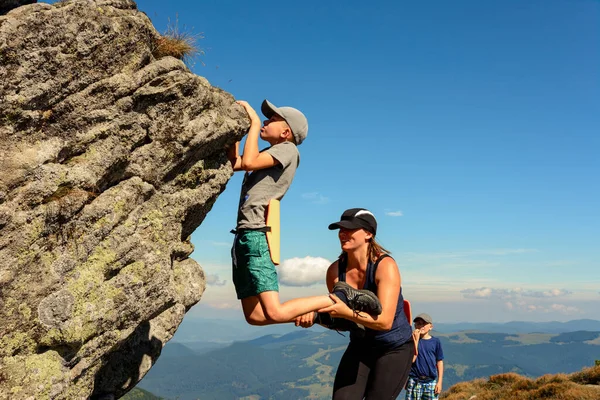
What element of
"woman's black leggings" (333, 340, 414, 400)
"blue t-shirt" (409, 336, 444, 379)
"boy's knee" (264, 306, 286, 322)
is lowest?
"blue t-shirt" (409, 336, 444, 379)

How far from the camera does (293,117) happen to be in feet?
27.9

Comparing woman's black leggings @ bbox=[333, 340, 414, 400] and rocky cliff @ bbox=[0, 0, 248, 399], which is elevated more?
rocky cliff @ bbox=[0, 0, 248, 399]

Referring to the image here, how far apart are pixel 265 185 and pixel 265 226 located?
82cm

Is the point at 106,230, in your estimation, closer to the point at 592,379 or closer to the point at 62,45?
the point at 62,45

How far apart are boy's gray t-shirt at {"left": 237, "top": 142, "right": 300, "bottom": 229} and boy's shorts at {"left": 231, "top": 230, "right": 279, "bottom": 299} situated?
0.25 meters

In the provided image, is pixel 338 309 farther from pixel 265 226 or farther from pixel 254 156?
pixel 254 156

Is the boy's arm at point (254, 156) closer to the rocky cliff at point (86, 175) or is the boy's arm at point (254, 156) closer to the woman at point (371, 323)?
the rocky cliff at point (86, 175)

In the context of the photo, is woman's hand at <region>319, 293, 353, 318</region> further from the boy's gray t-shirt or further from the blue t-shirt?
the blue t-shirt

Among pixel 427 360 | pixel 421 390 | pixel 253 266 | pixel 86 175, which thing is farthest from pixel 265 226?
pixel 421 390

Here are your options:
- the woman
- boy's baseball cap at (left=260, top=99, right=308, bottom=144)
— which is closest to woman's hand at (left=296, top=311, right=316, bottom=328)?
the woman

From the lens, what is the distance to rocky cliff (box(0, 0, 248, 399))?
7551 mm

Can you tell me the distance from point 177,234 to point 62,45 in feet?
15.0

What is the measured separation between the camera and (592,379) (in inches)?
936

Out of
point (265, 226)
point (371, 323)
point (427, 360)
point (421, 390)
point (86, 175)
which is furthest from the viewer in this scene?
point (427, 360)
